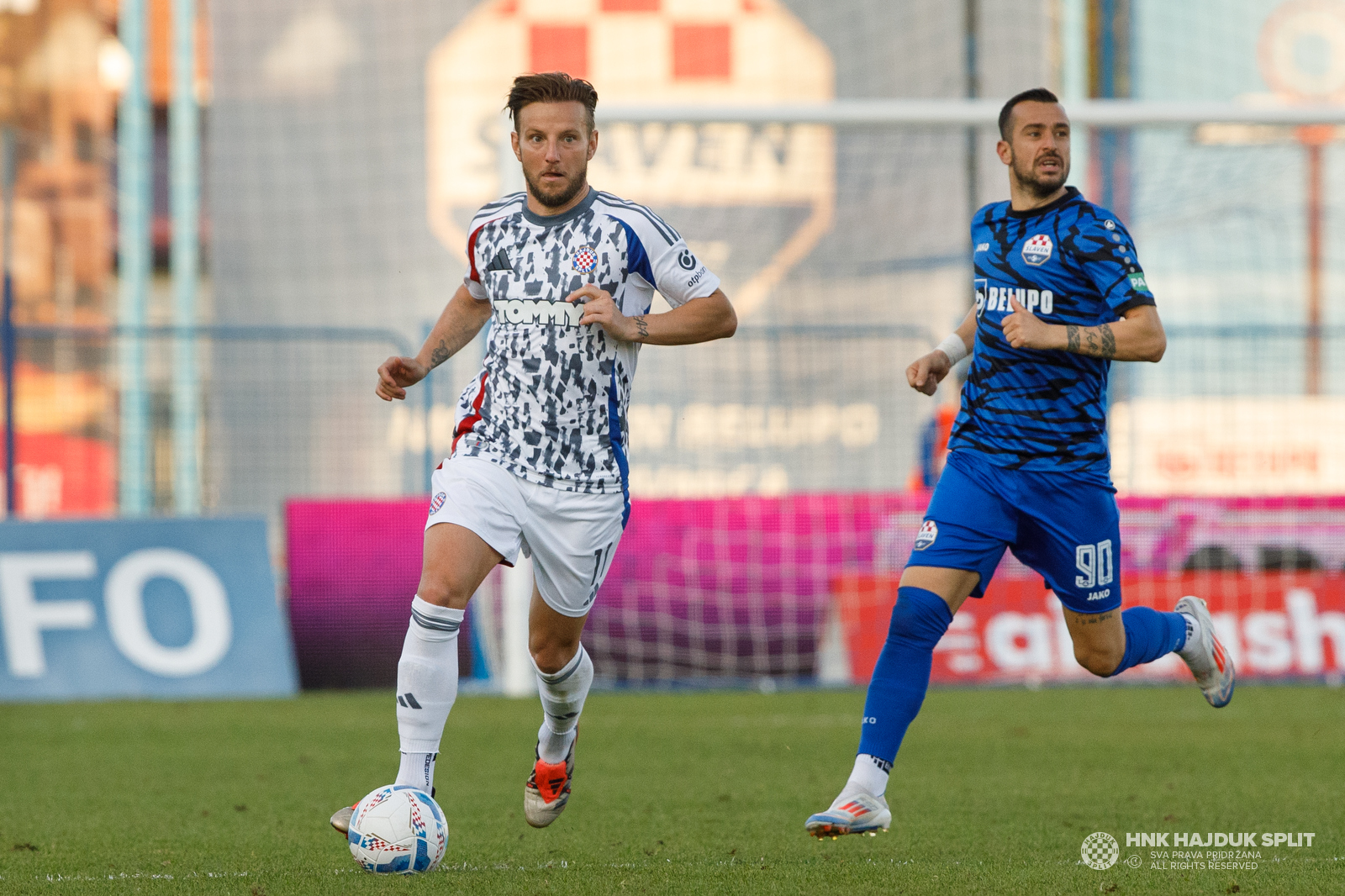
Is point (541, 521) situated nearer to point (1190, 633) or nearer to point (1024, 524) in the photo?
point (1024, 524)

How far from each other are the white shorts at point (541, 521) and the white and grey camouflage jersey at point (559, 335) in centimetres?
5

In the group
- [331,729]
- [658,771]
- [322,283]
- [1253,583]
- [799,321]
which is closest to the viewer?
[658,771]

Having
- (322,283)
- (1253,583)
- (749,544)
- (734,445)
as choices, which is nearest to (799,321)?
(734,445)

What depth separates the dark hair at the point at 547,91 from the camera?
476cm

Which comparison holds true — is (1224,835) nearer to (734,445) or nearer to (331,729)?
(331,729)

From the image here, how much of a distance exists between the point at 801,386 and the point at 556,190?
24.5ft

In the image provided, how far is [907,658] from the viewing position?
5.05 m

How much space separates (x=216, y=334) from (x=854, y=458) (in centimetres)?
480

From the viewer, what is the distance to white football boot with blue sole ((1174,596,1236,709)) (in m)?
5.77

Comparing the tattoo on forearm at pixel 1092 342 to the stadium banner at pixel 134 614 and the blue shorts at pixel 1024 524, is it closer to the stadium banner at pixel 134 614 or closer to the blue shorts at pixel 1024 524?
the blue shorts at pixel 1024 524

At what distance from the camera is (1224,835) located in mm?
5223

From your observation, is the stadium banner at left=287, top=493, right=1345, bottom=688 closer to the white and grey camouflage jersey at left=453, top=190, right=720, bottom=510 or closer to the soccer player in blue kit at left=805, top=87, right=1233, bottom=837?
the soccer player in blue kit at left=805, top=87, right=1233, bottom=837

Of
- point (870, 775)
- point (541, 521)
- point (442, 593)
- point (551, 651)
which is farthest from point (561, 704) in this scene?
point (870, 775)

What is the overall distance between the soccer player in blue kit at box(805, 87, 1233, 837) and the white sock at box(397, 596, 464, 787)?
1269mm
